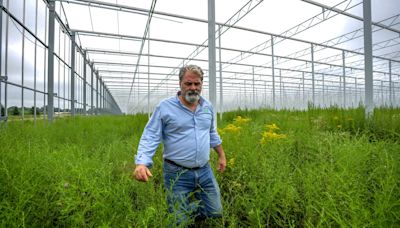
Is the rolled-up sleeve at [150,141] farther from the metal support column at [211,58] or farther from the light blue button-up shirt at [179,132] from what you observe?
the metal support column at [211,58]

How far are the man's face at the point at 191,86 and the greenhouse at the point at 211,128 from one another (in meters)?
0.07

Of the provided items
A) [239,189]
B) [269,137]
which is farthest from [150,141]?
[269,137]

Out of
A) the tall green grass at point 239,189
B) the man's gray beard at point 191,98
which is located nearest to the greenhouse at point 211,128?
the tall green grass at point 239,189

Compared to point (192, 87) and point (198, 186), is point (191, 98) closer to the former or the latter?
point (192, 87)

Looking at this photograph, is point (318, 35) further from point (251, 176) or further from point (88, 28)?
point (251, 176)

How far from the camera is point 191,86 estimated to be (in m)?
1.88

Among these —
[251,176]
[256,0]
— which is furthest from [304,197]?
[256,0]

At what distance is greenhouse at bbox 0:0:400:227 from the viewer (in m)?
1.62

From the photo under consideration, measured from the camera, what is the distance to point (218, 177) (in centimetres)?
249

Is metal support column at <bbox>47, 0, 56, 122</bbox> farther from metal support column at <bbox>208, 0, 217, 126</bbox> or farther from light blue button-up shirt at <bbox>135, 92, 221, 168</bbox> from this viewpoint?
light blue button-up shirt at <bbox>135, 92, 221, 168</bbox>

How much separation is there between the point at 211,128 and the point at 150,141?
620 mm

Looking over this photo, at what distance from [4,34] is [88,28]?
684 cm

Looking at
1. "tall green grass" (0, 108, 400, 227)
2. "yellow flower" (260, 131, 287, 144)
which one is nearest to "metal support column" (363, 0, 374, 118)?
"tall green grass" (0, 108, 400, 227)

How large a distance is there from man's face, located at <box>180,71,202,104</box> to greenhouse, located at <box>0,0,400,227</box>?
73 millimetres
